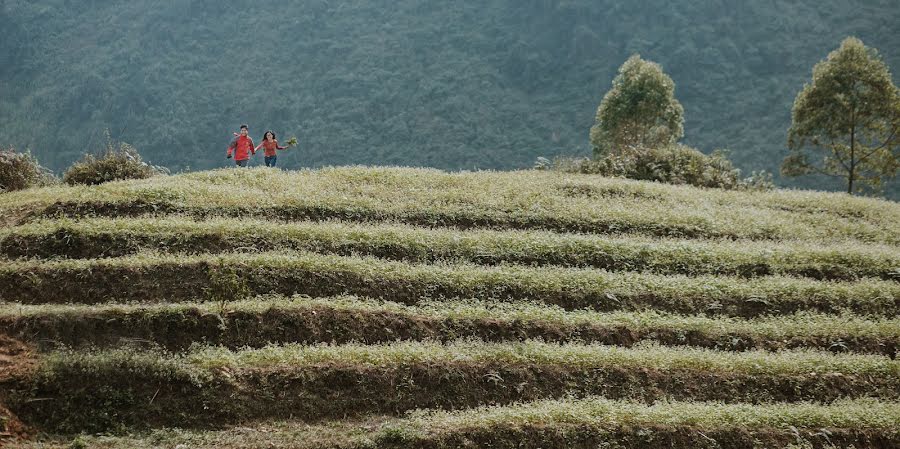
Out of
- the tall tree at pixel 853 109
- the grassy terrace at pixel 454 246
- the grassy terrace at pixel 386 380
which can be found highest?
the tall tree at pixel 853 109

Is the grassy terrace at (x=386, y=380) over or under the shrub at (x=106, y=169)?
under

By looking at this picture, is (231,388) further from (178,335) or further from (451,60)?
(451,60)

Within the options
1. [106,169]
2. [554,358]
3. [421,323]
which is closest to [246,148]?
[106,169]

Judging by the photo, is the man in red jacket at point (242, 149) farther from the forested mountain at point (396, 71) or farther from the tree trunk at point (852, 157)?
the forested mountain at point (396, 71)

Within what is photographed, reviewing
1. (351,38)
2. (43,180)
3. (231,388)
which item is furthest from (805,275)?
(351,38)

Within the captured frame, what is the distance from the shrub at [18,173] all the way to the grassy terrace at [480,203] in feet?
11.5

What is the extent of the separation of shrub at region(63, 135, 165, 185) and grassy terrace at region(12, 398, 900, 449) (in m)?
17.3

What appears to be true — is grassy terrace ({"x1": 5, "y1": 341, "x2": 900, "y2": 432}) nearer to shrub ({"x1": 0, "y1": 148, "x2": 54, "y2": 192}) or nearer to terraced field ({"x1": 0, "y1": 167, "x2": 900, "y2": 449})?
terraced field ({"x1": 0, "y1": 167, "x2": 900, "y2": 449})

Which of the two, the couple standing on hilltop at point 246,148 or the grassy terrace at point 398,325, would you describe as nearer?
the grassy terrace at point 398,325

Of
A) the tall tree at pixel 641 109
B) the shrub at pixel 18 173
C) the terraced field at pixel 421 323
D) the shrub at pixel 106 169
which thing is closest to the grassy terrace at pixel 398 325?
the terraced field at pixel 421 323

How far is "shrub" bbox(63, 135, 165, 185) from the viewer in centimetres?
2988

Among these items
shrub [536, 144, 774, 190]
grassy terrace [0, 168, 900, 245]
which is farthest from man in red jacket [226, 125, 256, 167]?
shrub [536, 144, 774, 190]

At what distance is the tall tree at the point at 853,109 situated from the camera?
44750mm

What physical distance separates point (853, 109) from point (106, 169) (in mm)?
38550
